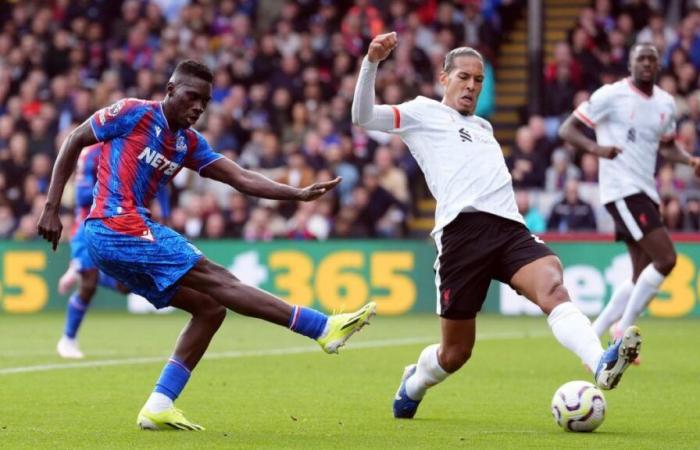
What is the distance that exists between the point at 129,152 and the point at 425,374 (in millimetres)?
2204

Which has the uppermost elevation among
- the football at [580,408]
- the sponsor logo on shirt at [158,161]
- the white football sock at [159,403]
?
the sponsor logo on shirt at [158,161]

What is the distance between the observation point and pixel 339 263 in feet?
68.0

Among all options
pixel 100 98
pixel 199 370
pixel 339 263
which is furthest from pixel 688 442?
pixel 100 98

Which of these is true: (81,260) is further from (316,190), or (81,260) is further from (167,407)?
(316,190)

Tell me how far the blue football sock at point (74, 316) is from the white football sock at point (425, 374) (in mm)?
5896

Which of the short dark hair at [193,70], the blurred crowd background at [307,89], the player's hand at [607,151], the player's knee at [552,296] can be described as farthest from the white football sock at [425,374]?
the blurred crowd background at [307,89]

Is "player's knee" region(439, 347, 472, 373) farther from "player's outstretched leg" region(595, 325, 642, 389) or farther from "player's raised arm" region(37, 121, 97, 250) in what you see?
"player's raised arm" region(37, 121, 97, 250)

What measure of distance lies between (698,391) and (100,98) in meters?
15.8

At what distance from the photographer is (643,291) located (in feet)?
42.3

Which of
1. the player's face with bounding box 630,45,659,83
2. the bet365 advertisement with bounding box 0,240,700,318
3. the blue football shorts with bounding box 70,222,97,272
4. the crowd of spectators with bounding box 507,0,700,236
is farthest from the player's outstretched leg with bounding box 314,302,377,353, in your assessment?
the crowd of spectators with bounding box 507,0,700,236

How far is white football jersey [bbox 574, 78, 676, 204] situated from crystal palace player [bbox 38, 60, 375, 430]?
5.19m

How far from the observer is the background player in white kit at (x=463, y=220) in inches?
327

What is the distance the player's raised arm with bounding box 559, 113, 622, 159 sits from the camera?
39.4 feet

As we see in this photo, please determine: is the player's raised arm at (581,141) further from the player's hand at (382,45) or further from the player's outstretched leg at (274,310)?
the player's outstretched leg at (274,310)
